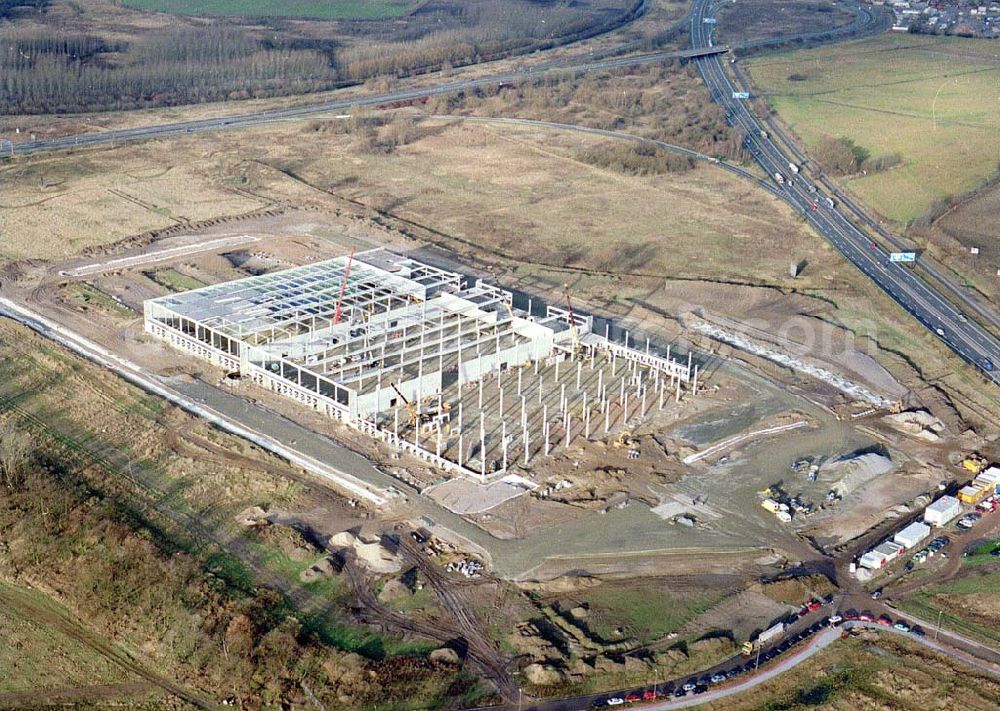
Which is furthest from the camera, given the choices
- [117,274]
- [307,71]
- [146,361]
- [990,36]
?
[990,36]

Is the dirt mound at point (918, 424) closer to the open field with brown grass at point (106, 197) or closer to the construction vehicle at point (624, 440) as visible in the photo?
the construction vehicle at point (624, 440)

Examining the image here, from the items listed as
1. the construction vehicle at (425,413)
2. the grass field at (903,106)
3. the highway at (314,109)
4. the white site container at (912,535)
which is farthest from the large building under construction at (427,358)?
the highway at (314,109)

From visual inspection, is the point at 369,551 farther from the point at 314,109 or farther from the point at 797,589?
the point at 314,109

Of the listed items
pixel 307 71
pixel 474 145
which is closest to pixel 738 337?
pixel 474 145

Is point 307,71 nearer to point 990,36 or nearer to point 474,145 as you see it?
point 474,145

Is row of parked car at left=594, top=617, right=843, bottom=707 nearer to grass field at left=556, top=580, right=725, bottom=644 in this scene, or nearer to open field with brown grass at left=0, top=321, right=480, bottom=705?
grass field at left=556, top=580, right=725, bottom=644
